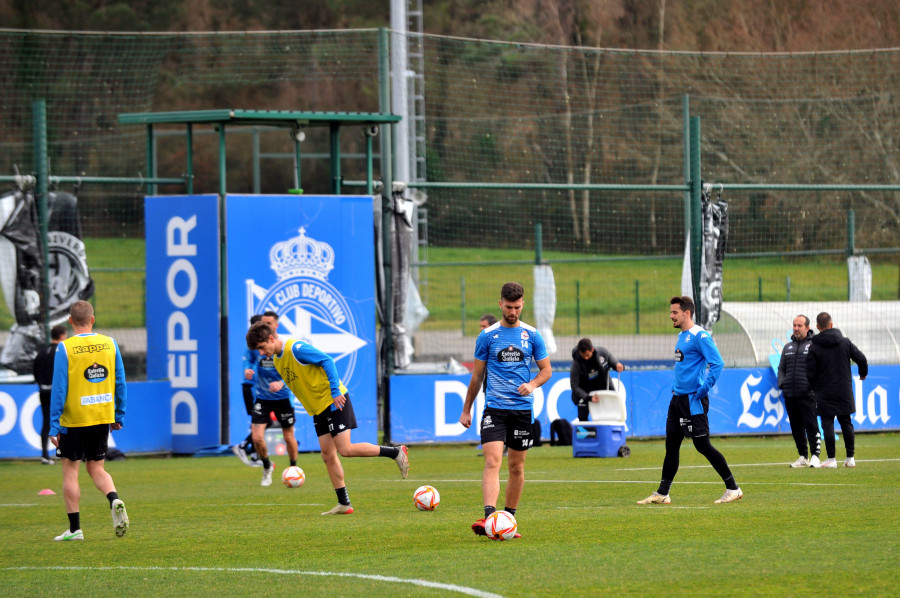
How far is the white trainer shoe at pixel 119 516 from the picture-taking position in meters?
10.0

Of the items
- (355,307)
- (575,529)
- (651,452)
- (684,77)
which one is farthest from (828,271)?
(575,529)

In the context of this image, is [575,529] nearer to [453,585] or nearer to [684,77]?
[453,585]

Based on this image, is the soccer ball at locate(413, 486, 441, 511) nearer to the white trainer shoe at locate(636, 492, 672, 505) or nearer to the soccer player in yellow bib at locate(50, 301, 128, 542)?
the white trainer shoe at locate(636, 492, 672, 505)

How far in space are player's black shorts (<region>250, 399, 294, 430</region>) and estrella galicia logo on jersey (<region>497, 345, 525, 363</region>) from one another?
20.3 feet

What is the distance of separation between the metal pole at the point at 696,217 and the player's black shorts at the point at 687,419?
9.61 metres

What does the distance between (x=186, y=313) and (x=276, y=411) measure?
4483 mm

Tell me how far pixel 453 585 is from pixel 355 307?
12.3 m

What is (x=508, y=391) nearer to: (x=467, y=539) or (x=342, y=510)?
(x=467, y=539)

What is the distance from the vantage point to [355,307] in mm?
19672

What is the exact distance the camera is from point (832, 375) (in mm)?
15789

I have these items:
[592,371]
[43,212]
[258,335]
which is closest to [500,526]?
[258,335]

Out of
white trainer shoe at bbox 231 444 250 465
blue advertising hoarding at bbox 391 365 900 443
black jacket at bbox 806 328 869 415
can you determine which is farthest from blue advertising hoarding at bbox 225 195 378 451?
black jacket at bbox 806 328 869 415

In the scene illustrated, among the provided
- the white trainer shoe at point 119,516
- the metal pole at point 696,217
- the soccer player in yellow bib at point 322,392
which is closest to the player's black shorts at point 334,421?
the soccer player in yellow bib at point 322,392

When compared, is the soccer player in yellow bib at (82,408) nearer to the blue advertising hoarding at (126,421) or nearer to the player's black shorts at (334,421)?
the player's black shorts at (334,421)
